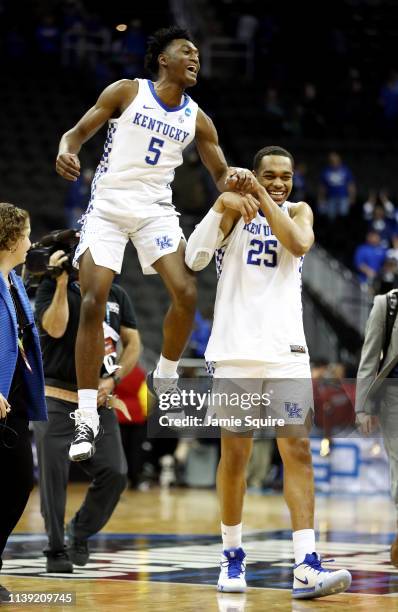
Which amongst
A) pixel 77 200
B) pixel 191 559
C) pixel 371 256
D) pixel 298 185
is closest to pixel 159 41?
pixel 191 559

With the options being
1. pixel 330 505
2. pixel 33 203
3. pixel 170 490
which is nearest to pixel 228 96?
pixel 33 203

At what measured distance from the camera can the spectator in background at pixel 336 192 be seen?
66.8 ft

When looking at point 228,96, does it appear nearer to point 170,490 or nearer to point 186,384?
point 170,490

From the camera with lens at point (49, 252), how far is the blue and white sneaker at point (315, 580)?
7.87 ft

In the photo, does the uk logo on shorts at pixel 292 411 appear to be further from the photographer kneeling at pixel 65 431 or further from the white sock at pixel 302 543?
the photographer kneeling at pixel 65 431

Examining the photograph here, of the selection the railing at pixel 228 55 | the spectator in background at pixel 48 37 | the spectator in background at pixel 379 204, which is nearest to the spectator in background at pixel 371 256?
the spectator in background at pixel 379 204

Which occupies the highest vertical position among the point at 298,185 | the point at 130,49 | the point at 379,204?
the point at 130,49

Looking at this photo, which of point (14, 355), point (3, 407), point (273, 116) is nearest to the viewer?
point (3, 407)

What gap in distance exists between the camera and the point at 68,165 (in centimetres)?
582

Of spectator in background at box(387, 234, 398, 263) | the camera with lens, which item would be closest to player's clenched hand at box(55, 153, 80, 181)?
the camera with lens

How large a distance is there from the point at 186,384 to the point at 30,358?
47.7 inches

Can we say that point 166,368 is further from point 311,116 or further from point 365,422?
point 311,116

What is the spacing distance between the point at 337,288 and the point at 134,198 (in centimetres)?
1195

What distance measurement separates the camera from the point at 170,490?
610 inches
